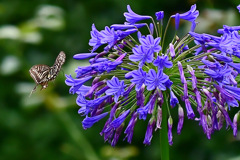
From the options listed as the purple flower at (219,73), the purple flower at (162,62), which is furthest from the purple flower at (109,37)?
the purple flower at (219,73)

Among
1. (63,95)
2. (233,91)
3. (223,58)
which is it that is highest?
(223,58)

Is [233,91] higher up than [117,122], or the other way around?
[117,122]

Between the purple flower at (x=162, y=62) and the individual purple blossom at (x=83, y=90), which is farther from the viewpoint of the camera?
the individual purple blossom at (x=83, y=90)

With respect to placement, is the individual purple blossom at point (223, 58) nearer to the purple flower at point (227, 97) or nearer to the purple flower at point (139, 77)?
the purple flower at point (227, 97)

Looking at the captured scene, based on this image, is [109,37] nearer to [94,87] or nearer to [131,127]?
[94,87]

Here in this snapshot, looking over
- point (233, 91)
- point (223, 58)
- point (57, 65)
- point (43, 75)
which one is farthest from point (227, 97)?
point (43, 75)

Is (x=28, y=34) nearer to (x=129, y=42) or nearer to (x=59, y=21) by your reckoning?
(x=59, y=21)

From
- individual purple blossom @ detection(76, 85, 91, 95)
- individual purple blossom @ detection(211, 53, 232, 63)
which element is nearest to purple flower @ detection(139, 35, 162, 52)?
individual purple blossom @ detection(211, 53, 232, 63)
